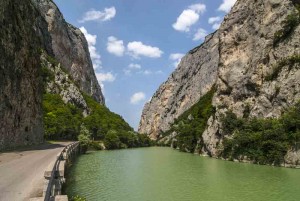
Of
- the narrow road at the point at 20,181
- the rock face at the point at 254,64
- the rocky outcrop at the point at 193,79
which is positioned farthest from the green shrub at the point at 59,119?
the narrow road at the point at 20,181

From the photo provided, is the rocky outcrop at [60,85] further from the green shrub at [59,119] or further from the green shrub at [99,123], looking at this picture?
the green shrub at [99,123]

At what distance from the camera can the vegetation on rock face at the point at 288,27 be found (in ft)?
199

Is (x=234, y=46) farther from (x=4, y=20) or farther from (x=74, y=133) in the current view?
(x=74, y=133)

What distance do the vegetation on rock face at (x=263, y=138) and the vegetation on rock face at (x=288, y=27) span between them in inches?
550

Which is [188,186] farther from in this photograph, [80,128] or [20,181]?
[80,128]

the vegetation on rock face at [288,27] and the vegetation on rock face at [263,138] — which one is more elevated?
the vegetation on rock face at [288,27]

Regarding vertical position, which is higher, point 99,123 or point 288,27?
point 288,27

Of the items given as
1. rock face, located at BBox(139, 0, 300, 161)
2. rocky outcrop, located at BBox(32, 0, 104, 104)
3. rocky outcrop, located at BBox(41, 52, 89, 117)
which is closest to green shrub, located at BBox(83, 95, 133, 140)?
rocky outcrop, located at BBox(41, 52, 89, 117)

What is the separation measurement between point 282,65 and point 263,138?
12714mm

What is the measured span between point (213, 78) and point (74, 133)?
2586 inches

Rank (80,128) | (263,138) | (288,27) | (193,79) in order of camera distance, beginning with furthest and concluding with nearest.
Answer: (193,79) < (80,128) < (288,27) < (263,138)

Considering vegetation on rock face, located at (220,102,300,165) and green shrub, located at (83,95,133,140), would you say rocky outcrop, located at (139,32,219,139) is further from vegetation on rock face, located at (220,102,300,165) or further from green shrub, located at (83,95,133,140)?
vegetation on rock face, located at (220,102,300,165)

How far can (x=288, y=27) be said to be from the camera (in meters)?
61.7

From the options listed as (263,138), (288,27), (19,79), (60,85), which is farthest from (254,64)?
(60,85)
